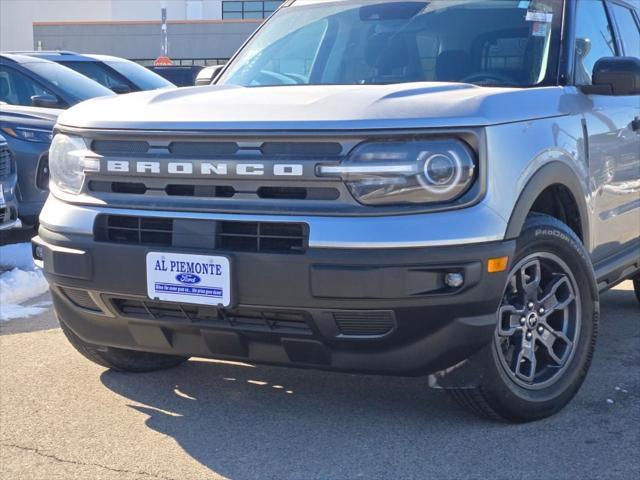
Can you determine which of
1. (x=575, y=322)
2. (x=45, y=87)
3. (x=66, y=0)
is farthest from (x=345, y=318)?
(x=66, y=0)

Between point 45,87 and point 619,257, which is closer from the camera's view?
point 619,257

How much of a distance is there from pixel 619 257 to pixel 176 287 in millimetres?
2505

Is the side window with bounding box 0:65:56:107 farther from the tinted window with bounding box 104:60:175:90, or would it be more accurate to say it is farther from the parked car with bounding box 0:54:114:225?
the tinted window with bounding box 104:60:175:90

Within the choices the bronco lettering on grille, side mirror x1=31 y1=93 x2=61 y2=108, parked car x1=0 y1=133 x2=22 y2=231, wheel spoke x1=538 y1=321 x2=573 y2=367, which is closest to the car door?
wheel spoke x1=538 y1=321 x2=573 y2=367

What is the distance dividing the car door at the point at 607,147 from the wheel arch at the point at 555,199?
158 mm

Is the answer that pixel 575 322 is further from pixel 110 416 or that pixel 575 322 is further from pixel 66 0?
pixel 66 0

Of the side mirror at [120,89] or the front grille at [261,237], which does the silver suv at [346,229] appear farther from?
the side mirror at [120,89]

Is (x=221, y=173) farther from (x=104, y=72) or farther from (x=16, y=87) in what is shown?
(x=104, y=72)

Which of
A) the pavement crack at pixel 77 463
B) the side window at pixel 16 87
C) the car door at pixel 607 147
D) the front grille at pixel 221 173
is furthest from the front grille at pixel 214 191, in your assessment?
the side window at pixel 16 87

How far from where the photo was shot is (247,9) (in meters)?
52.0

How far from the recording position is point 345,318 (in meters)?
3.55

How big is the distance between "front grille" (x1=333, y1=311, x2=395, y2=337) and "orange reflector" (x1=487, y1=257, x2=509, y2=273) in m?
0.39

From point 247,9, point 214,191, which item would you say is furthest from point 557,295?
point 247,9

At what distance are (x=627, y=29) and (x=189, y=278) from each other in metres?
3.38
